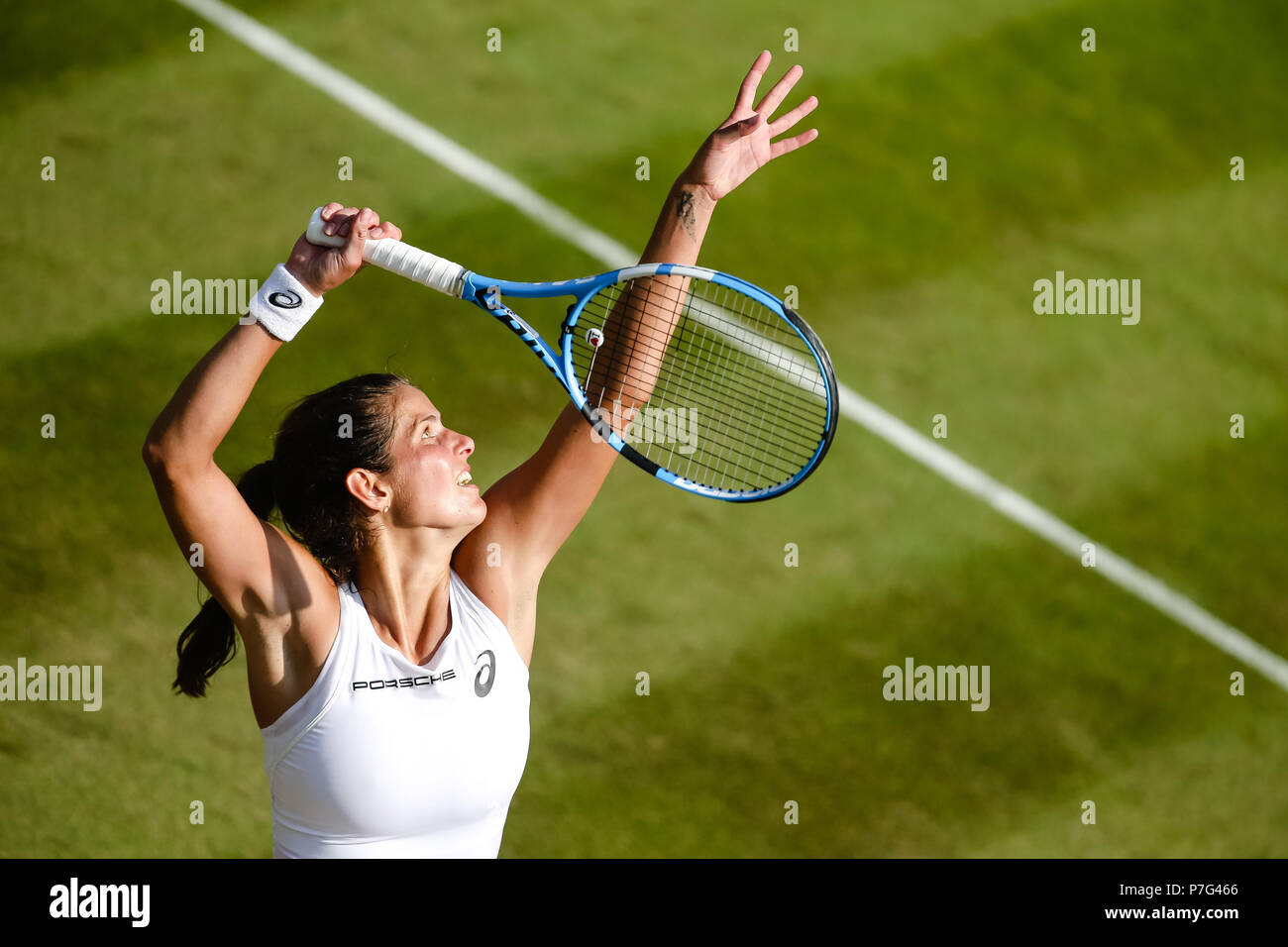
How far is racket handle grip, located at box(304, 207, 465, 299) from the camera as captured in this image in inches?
139

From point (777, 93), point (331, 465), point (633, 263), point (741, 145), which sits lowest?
point (331, 465)

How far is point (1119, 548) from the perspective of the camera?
687cm

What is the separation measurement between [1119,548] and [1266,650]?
0.87 meters

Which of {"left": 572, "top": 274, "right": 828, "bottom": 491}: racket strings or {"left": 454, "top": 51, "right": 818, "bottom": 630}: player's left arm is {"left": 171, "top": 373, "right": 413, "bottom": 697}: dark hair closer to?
{"left": 454, "top": 51, "right": 818, "bottom": 630}: player's left arm

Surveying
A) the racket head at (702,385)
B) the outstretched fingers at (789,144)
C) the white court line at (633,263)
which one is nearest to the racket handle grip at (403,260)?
the racket head at (702,385)

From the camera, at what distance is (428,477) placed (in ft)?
12.5

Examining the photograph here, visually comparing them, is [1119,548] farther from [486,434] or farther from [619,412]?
[619,412]

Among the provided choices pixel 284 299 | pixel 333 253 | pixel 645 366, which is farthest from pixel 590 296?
pixel 284 299

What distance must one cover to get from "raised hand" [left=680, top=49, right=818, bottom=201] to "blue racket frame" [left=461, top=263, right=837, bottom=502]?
315 millimetres

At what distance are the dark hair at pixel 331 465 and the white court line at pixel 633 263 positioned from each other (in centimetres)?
359

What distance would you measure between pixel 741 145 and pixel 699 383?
7.96 ft

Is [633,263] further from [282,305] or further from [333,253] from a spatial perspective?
[282,305]

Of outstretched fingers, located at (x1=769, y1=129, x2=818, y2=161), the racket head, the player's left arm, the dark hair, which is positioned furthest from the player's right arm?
outstretched fingers, located at (x1=769, y1=129, x2=818, y2=161)

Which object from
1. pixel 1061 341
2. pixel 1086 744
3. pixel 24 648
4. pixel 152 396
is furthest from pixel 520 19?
pixel 1086 744
